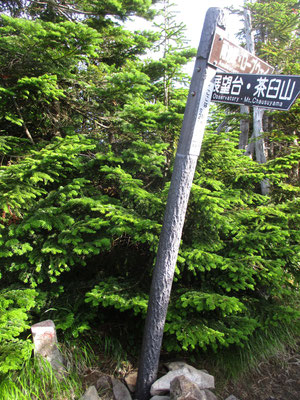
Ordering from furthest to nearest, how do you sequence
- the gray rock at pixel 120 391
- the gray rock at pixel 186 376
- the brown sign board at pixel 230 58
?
the gray rock at pixel 120 391, the gray rock at pixel 186 376, the brown sign board at pixel 230 58

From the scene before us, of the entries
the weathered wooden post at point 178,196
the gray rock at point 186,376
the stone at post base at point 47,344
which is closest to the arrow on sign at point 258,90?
the weathered wooden post at point 178,196

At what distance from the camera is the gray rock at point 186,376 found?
2725 mm

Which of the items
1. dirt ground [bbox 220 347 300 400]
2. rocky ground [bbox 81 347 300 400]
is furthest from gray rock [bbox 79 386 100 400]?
dirt ground [bbox 220 347 300 400]

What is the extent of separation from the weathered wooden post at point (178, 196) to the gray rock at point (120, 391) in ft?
0.42

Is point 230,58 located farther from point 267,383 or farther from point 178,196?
point 267,383

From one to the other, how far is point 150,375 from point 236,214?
7.38 ft

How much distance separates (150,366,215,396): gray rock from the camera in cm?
272

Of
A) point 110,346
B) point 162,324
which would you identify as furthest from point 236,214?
point 110,346

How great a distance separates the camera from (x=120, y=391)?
294 cm

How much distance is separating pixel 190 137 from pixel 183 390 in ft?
7.83

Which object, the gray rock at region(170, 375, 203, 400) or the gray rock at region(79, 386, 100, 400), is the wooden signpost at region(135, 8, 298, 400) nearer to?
the gray rock at region(170, 375, 203, 400)

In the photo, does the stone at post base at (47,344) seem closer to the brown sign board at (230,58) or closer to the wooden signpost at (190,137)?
the wooden signpost at (190,137)

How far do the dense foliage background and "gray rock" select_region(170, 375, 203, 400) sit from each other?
32 centimetres

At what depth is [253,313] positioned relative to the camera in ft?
11.5
